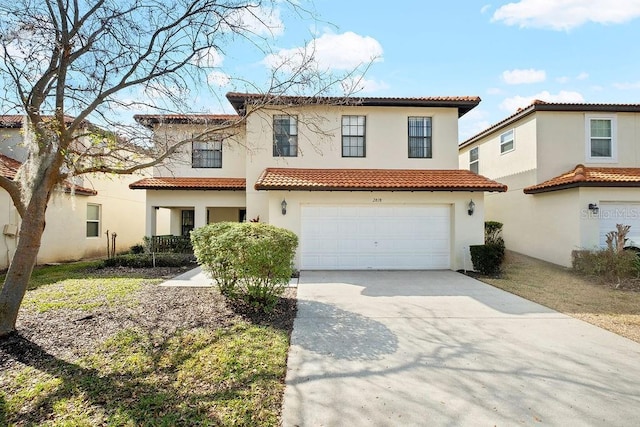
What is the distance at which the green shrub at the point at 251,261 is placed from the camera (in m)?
6.23

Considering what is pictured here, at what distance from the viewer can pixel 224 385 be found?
3822mm

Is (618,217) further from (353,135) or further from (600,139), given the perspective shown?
(353,135)

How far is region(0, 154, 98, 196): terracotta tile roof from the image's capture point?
37.9ft

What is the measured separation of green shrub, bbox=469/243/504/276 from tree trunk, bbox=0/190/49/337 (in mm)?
11316

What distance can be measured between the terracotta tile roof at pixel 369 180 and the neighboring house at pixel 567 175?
2.96 m

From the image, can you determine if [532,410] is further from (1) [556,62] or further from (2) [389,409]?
(1) [556,62]

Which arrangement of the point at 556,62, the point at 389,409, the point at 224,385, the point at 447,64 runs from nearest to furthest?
the point at 389,409 → the point at 224,385 → the point at 447,64 → the point at 556,62

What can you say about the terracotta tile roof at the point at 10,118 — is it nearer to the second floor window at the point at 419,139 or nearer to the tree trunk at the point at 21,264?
the tree trunk at the point at 21,264

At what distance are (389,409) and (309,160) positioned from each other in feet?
34.9

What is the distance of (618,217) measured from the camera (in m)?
12.0

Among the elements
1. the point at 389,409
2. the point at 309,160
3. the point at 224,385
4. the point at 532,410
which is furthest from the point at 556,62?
the point at 224,385

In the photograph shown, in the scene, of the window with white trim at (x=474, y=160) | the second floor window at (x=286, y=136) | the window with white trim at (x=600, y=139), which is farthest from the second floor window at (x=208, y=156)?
the window with white trim at (x=600, y=139)

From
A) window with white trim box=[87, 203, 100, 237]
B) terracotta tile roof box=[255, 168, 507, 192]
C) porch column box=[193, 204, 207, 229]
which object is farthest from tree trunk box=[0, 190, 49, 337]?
window with white trim box=[87, 203, 100, 237]

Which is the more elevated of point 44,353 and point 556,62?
point 556,62
